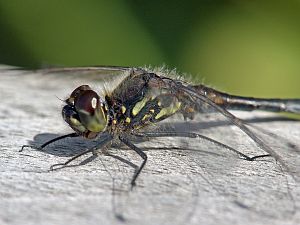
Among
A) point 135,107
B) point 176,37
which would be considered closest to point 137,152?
point 135,107

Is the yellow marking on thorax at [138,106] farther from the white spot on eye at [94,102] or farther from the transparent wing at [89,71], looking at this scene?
the white spot on eye at [94,102]

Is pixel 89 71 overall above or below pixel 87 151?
above

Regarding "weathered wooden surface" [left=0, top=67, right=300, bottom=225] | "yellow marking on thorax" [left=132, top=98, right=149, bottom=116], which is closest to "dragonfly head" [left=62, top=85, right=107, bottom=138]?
"weathered wooden surface" [left=0, top=67, right=300, bottom=225]

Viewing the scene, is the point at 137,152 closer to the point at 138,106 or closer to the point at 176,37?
the point at 138,106

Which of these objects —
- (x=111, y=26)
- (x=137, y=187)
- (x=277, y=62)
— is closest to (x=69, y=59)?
(x=111, y=26)

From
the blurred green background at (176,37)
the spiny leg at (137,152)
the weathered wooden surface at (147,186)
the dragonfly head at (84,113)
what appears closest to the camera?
the weathered wooden surface at (147,186)

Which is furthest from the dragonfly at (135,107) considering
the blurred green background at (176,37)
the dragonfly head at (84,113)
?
the blurred green background at (176,37)

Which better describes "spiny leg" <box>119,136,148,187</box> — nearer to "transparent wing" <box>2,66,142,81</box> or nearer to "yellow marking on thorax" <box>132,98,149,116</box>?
"yellow marking on thorax" <box>132,98,149,116</box>

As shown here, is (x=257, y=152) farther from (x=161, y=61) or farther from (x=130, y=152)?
(x=161, y=61)
